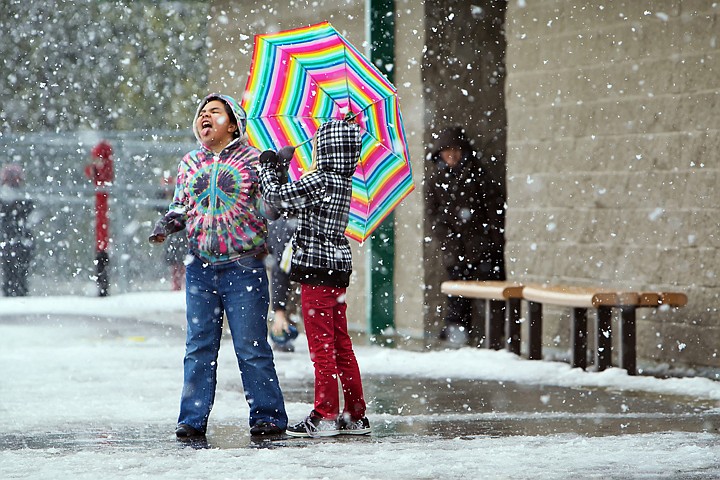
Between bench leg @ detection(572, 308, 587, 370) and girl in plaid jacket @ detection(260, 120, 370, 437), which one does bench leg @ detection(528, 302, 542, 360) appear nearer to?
bench leg @ detection(572, 308, 587, 370)

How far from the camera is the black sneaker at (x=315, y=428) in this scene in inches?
320

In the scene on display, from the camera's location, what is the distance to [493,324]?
41.5 ft

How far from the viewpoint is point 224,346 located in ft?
44.4

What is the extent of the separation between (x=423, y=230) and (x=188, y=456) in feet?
23.6

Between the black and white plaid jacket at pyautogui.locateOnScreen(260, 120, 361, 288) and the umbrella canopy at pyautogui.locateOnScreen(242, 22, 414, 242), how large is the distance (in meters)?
0.26

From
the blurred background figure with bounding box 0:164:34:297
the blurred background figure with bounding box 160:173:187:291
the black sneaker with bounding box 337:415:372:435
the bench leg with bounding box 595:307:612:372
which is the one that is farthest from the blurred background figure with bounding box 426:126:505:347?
the blurred background figure with bounding box 0:164:34:297

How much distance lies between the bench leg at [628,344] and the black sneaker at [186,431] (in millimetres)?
3847

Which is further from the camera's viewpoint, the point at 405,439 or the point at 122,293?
the point at 122,293

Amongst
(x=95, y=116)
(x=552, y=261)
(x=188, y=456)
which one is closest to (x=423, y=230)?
(x=552, y=261)

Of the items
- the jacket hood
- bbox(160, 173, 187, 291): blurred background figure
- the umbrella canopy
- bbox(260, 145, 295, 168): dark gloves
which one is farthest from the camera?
bbox(160, 173, 187, 291): blurred background figure

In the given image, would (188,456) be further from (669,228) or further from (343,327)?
(669,228)

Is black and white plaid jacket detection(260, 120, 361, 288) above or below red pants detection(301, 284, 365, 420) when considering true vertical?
above

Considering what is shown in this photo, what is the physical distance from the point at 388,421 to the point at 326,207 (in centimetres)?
137

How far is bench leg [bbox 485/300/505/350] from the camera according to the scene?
12.6 m
